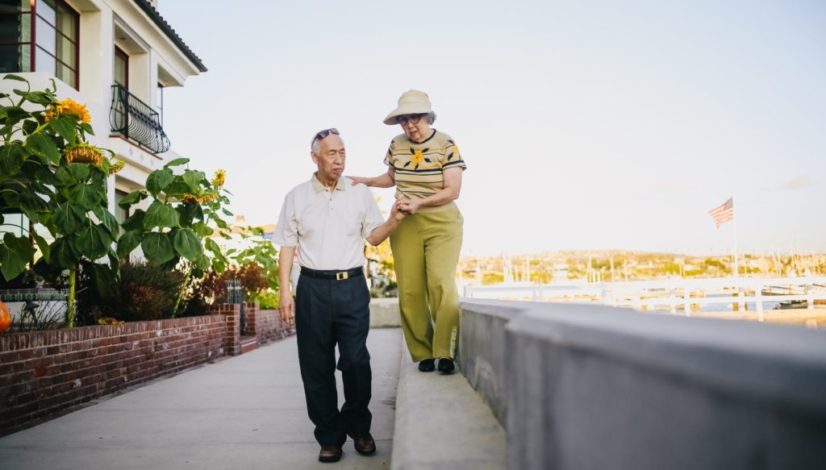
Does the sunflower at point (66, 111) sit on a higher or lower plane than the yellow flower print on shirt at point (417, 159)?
higher

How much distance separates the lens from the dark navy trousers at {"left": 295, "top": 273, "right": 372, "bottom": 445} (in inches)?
146

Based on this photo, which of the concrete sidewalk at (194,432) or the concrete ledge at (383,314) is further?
the concrete ledge at (383,314)

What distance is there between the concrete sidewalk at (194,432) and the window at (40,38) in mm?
8066

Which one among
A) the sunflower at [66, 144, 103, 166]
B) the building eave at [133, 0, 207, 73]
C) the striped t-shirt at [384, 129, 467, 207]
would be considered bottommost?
the striped t-shirt at [384, 129, 467, 207]

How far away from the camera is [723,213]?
32531 mm

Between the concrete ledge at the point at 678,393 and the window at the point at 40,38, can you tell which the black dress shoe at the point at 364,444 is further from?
the window at the point at 40,38

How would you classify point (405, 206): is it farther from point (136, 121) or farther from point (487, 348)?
point (136, 121)

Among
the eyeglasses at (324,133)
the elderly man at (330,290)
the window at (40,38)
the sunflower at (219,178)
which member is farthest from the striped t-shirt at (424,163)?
the window at (40,38)

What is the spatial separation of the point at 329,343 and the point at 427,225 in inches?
43.7

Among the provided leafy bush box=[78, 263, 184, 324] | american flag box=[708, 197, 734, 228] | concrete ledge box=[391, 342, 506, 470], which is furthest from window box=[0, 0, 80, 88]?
american flag box=[708, 197, 734, 228]

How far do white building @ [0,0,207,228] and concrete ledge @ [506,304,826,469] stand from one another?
40.4ft

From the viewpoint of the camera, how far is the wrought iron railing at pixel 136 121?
14.7 m

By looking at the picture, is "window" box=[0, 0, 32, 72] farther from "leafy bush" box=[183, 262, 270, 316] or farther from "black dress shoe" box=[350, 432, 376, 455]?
"black dress shoe" box=[350, 432, 376, 455]

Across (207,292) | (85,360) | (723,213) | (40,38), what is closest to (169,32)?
(40,38)
